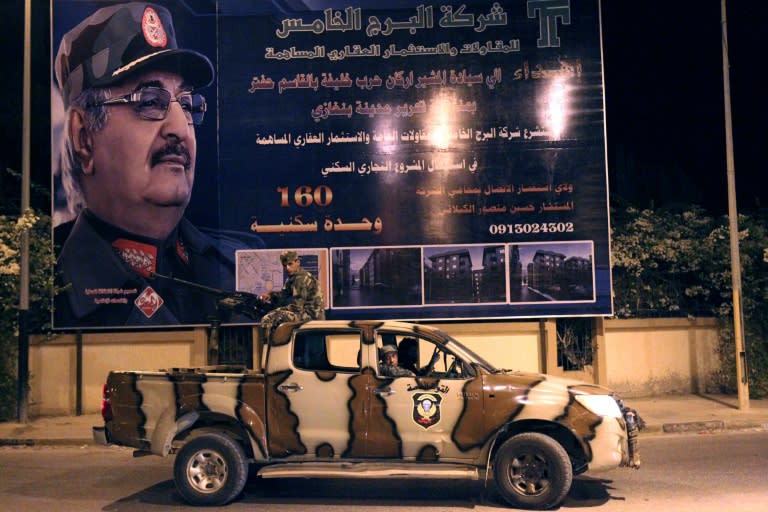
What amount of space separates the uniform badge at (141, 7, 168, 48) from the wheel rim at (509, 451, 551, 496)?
1157 cm

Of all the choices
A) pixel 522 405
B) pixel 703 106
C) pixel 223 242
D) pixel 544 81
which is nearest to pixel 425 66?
pixel 544 81

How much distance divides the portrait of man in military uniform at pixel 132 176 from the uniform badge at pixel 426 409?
8.37m

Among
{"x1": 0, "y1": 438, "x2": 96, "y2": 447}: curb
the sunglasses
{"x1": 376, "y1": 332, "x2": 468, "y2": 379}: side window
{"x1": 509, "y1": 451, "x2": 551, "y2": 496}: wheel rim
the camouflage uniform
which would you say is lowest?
{"x1": 0, "y1": 438, "x2": 96, "y2": 447}: curb

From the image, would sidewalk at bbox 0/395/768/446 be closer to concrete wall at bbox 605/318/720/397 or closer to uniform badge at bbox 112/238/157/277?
concrete wall at bbox 605/318/720/397

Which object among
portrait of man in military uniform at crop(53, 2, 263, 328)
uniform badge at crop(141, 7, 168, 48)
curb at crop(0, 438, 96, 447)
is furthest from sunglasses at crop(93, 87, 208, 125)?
curb at crop(0, 438, 96, 447)

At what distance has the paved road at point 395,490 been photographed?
31.0 feet

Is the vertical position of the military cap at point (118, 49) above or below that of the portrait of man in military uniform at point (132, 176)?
above

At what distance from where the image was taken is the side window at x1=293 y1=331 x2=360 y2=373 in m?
9.56

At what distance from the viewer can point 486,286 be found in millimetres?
17188

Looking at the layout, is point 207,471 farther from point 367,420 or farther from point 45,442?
point 45,442

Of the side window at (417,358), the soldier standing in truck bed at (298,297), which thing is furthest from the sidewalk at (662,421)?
the side window at (417,358)

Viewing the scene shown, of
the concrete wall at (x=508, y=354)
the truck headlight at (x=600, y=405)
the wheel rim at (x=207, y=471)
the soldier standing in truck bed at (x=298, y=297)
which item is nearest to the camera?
the truck headlight at (x=600, y=405)

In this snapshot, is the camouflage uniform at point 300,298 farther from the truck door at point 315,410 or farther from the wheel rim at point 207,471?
the wheel rim at point 207,471

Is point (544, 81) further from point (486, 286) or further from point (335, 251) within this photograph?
point (335, 251)
